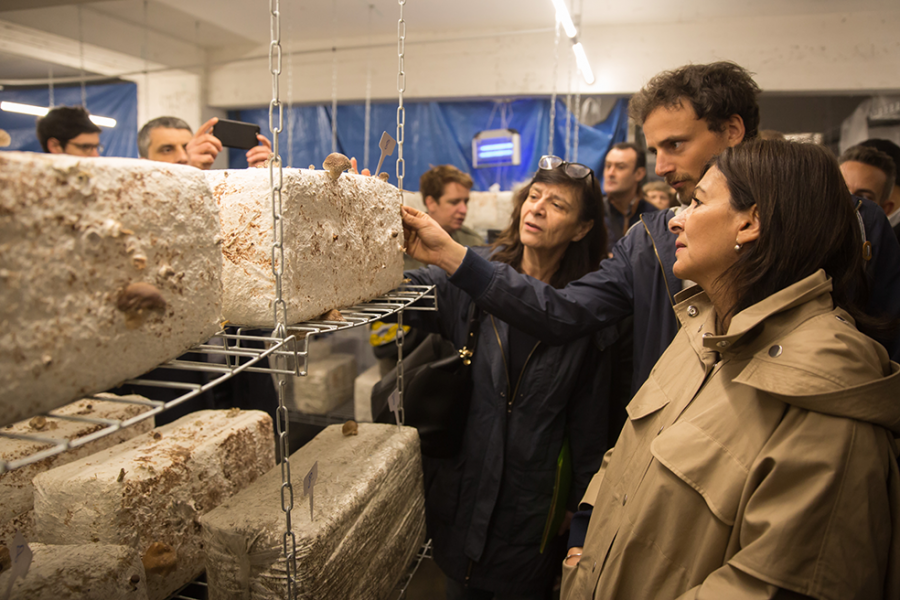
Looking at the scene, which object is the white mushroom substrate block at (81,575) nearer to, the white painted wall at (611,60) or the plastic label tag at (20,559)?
the plastic label tag at (20,559)

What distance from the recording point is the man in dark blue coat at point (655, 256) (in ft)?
4.31

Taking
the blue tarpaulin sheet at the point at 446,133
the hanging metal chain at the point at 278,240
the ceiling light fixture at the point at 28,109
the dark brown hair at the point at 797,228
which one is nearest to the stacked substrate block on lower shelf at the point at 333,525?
the hanging metal chain at the point at 278,240

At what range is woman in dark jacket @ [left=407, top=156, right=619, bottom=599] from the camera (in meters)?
1.57

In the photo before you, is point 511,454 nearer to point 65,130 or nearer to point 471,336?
point 471,336

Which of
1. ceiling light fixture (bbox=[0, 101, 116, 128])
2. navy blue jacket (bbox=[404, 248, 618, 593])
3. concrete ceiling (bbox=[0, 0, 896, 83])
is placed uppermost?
concrete ceiling (bbox=[0, 0, 896, 83])

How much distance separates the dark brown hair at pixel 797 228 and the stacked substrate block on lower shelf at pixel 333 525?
83 centimetres

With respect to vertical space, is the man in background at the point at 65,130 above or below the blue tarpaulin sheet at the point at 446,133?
below

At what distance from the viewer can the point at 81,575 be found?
751 millimetres

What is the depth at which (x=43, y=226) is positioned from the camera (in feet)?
1.69

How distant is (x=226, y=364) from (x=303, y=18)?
15.8ft

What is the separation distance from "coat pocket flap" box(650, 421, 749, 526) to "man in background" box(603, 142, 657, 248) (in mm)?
2260

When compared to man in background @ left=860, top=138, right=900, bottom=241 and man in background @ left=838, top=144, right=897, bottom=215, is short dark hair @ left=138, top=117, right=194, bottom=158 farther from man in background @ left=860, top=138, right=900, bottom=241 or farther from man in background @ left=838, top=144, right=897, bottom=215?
man in background @ left=860, top=138, right=900, bottom=241

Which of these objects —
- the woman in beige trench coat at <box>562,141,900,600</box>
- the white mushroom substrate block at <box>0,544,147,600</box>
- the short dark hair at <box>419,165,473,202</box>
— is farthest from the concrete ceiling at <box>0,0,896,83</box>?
the white mushroom substrate block at <box>0,544,147,600</box>

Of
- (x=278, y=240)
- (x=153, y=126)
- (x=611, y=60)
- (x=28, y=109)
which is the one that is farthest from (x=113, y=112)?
(x=278, y=240)
